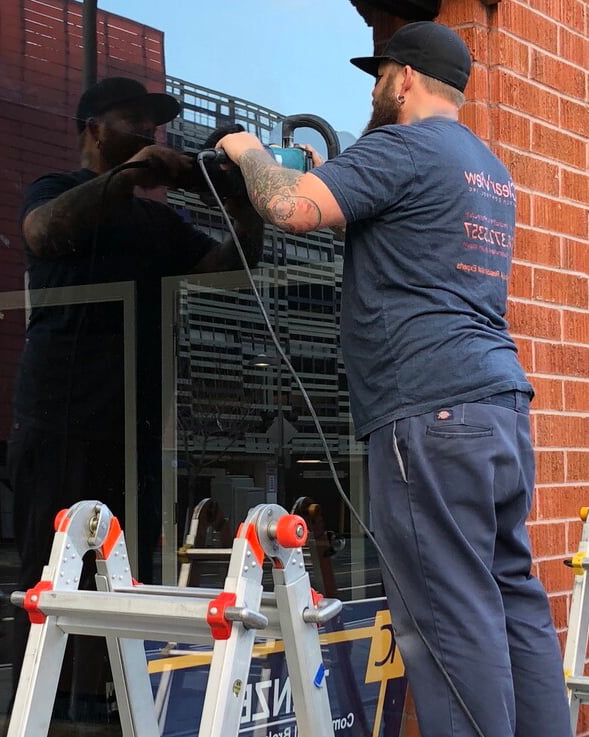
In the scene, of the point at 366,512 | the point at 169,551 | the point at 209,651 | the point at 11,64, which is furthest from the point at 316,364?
the point at 11,64

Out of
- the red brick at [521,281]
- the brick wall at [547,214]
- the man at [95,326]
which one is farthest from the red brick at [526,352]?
the man at [95,326]

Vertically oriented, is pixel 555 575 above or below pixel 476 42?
below

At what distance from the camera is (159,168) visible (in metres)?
3.42

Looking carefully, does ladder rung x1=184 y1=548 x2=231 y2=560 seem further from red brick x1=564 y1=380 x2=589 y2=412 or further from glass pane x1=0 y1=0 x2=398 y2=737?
red brick x1=564 y1=380 x2=589 y2=412

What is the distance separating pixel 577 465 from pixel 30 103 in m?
2.30

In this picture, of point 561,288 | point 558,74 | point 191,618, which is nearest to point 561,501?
point 561,288

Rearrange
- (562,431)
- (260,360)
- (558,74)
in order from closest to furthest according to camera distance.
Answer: (260,360) < (562,431) < (558,74)

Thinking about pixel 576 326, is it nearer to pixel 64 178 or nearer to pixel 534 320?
pixel 534 320

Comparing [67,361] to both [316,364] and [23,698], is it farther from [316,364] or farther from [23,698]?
[23,698]

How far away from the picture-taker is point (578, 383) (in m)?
4.20

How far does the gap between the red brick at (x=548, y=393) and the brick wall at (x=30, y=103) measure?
1767 mm

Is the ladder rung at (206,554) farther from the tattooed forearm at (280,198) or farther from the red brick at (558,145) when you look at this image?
the red brick at (558,145)

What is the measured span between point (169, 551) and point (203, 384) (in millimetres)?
529

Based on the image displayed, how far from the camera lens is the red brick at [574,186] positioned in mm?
4195
